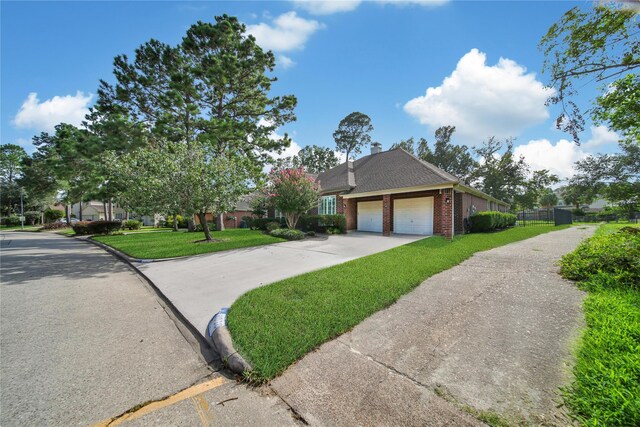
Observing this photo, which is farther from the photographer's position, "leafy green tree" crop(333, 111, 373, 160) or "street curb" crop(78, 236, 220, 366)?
"leafy green tree" crop(333, 111, 373, 160)

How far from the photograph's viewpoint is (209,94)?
1664 cm

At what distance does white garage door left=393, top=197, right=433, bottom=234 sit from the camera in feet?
43.8

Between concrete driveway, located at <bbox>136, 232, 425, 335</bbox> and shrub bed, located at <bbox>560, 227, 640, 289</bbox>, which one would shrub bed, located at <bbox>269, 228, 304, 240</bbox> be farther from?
shrub bed, located at <bbox>560, 227, 640, 289</bbox>

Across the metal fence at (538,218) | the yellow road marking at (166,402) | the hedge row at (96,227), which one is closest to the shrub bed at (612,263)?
the yellow road marking at (166,402)

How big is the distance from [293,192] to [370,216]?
553 centimetres

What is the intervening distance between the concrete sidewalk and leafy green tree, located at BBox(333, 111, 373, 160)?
3326 cm

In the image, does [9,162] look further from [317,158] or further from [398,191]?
[398,191]

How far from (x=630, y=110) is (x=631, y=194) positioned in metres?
1.70

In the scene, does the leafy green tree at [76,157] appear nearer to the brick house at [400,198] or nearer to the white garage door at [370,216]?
the brick house at [400,198]

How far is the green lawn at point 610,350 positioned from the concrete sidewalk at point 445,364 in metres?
0.16

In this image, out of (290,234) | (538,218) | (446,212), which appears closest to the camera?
(446,212)

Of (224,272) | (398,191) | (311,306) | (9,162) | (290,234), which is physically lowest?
(224,272)

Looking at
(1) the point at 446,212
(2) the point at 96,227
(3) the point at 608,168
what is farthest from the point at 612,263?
(3) the point at 608,168

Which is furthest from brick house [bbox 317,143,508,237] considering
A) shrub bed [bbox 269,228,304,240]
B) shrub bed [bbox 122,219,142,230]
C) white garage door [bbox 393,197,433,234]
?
shrub bed [bbox 122,219,142,230]
